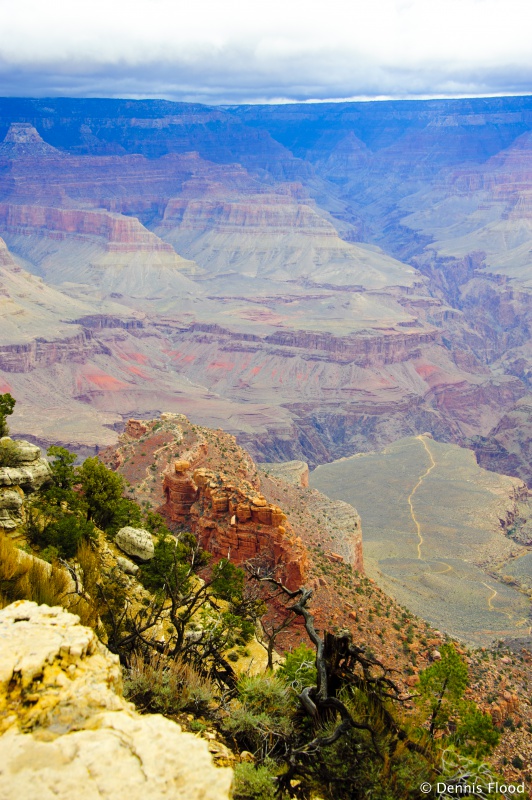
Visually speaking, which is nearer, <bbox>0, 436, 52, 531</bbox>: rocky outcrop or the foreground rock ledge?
the foreground rock ledge

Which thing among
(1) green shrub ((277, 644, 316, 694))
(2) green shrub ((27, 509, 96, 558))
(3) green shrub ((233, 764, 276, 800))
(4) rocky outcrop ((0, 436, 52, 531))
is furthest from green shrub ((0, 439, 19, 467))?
(3) green shrub ((233, 764, 276, 800))

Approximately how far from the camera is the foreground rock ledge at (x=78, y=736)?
6742mm

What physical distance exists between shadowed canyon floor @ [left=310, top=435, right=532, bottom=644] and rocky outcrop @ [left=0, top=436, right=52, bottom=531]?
26248 millimetres

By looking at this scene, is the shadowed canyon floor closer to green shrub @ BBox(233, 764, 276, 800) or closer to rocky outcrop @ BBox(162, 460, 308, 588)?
rocky outcrop @ BBox(162, 460, 308, 588)

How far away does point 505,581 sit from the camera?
58406mm

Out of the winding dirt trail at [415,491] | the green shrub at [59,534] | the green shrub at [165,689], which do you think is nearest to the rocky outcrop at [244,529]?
the green shrub at [59,534]

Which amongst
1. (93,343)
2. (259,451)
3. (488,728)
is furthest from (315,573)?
(93,343)

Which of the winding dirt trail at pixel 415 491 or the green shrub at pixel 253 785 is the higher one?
the green shrub at pixel 253 785

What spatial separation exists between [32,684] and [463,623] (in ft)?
133

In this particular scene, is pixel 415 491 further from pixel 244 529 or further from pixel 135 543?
pixel 135 543

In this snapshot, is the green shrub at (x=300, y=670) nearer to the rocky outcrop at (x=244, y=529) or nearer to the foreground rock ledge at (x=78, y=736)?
the foreground rock ledge at (x=78, y=736)

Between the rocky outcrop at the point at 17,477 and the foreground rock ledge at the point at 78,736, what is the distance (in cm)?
1211

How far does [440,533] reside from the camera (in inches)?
2736

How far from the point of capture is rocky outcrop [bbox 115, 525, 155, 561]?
22703mm
